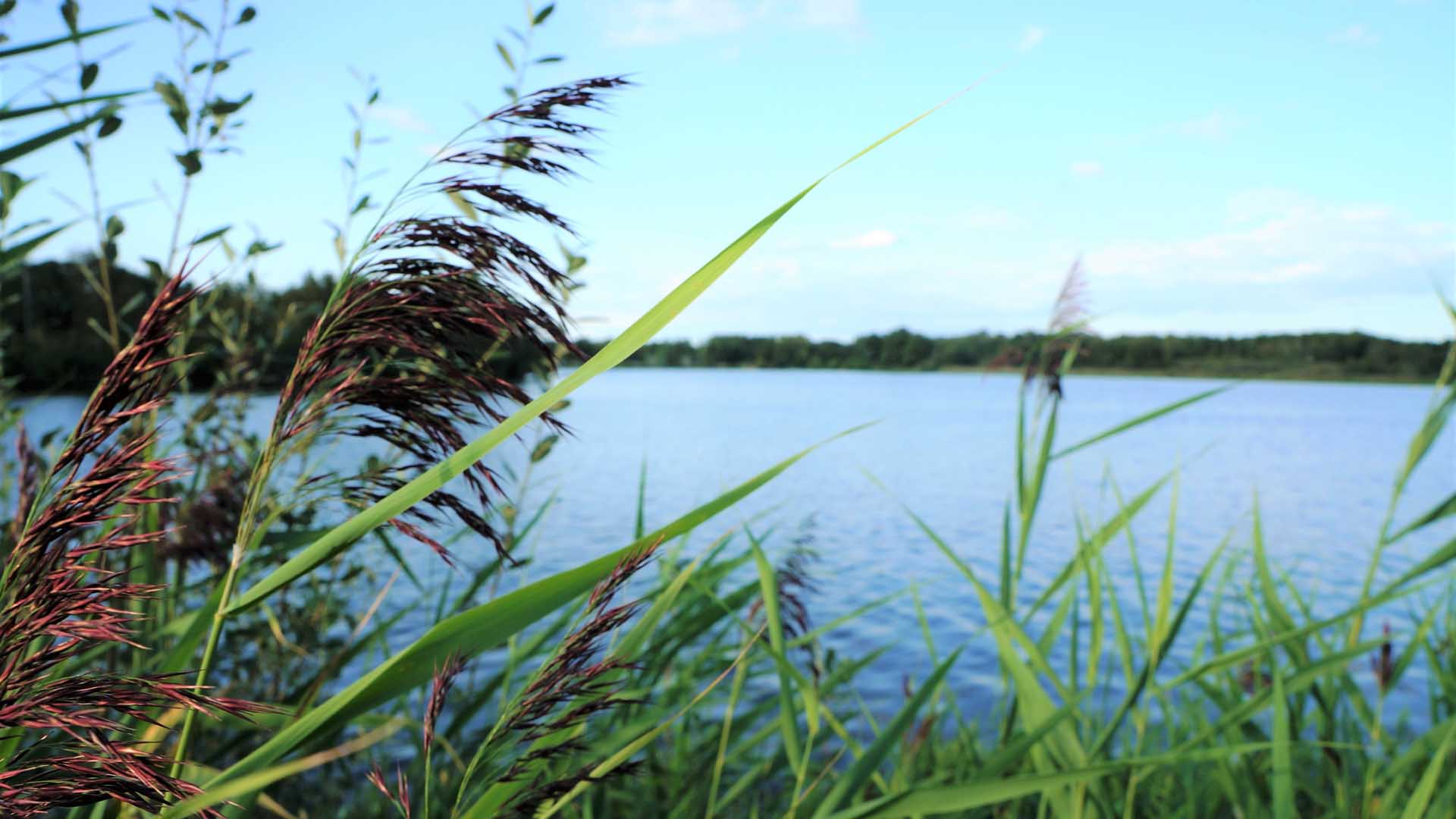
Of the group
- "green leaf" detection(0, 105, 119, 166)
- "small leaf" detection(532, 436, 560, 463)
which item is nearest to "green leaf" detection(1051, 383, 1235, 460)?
"small leaf" detection(532, 436, 560, 463)

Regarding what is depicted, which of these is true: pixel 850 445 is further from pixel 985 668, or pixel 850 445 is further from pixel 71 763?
pixel 71 763

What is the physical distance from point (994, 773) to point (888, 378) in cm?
12553

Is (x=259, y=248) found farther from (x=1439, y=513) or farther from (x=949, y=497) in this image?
(x=949, y=497)

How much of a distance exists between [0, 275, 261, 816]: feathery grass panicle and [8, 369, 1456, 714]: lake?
0.61 meters

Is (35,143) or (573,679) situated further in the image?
(35,143)

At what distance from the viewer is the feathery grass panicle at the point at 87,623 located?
27.5 inches

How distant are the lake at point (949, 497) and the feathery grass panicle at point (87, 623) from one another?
0.61 meters

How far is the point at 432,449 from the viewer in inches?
40.0

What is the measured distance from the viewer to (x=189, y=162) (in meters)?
2.28

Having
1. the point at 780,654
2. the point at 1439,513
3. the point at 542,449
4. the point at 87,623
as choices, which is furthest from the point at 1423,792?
the point at 542,449

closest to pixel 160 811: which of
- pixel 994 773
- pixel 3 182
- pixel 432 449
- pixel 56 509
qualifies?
pixel 56 509

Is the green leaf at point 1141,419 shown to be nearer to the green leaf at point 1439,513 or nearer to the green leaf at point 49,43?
the green leaf at point 1439,513

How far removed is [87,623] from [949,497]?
63.0 feet

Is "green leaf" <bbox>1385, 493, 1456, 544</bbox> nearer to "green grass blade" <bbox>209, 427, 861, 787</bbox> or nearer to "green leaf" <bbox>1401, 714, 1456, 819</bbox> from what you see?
"green leaf" <bbox>1401, 714, 1456, 819</bbox>
